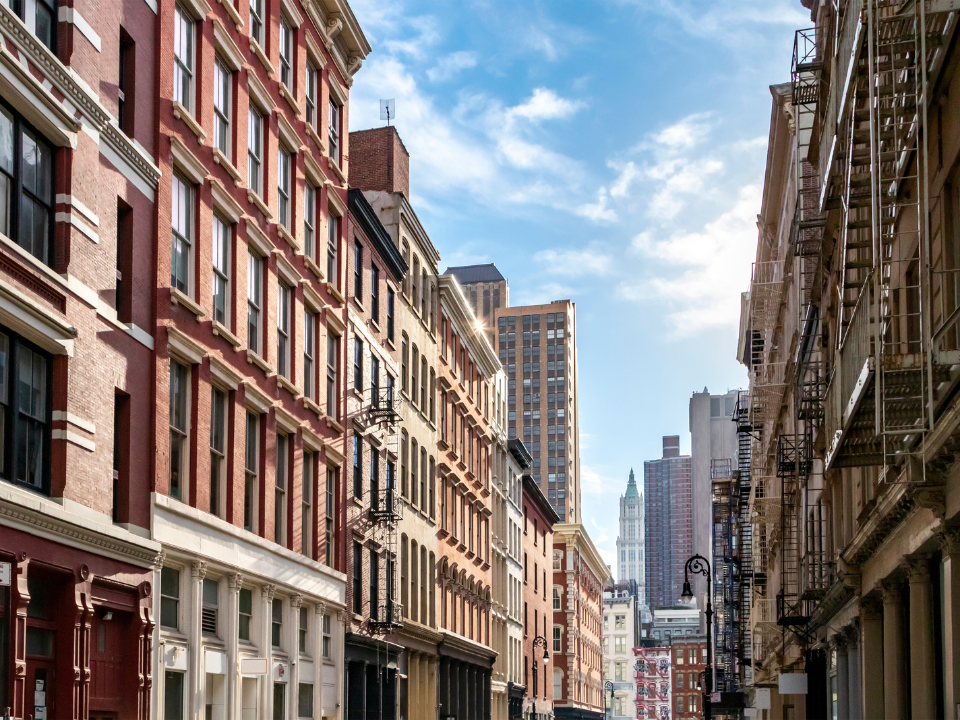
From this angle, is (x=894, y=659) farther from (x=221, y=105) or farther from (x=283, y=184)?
(x=283, y=184)

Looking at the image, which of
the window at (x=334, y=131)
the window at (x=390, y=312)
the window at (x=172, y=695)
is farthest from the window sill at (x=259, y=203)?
the window at (x=390, y=312)

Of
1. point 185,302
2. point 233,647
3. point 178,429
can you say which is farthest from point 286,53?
point 233,647

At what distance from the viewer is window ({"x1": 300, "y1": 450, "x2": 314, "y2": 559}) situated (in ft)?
118

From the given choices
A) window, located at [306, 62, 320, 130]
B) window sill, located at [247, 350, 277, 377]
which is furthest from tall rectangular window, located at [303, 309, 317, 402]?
window, located at [306, 62, 320, 130]

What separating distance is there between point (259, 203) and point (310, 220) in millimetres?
6146

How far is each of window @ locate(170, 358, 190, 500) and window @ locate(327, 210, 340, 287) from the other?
12836 mm

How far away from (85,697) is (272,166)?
16365 millimetres

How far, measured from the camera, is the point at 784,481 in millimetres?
47219

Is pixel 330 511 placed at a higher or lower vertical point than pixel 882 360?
lower

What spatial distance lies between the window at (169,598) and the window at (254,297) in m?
6.94

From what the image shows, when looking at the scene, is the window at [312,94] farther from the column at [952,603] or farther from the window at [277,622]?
the column at [952,603]

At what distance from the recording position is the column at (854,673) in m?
28.3

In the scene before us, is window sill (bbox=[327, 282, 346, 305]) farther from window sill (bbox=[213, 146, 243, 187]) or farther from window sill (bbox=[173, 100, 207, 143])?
window sill (bbox=[173, 100, 207, 143])

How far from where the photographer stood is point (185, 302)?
88.2 feet
